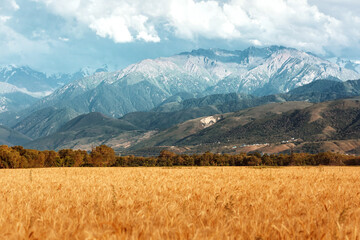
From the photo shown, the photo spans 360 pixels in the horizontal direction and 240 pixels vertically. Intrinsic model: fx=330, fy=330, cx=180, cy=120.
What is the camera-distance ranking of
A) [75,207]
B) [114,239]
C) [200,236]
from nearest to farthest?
[114,239] → [200,236] → [75,207]

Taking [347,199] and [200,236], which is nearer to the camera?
[200,236]

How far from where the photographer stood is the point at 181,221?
21.6 feet

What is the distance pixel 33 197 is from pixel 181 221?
8.04 metres

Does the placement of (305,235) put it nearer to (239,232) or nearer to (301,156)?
(239,232)

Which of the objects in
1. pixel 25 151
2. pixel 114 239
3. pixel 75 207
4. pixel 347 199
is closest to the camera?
pixel 114 239

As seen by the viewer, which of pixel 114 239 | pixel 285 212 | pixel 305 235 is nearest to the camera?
pixel 114 239

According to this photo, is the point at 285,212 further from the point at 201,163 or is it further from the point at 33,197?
the point at 201,163

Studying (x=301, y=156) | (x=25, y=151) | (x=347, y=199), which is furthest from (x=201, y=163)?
(x=347, y=199)

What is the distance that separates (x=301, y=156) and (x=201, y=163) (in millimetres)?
39930

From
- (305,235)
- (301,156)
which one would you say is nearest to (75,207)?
(305,235)

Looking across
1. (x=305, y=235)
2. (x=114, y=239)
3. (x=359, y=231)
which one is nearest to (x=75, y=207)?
(x=114, y=239)

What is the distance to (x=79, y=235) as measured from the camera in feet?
17.8

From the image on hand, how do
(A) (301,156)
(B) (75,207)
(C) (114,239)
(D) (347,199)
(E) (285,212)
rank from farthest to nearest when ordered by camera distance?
(A) (301,156) < (D) (347,199) < (B) (75,207) < (E) (285,212) < (C) (114,239)

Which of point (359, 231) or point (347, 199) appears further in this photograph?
point (347, 199)
